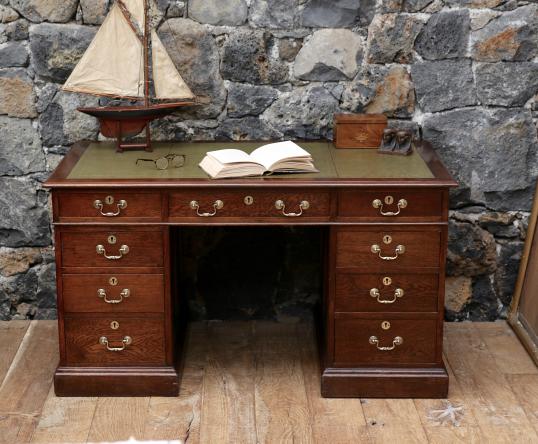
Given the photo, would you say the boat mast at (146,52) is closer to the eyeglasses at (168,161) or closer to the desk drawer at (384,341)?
the eyeglasses at (168,161)

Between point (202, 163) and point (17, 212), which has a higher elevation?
point (202, 163)

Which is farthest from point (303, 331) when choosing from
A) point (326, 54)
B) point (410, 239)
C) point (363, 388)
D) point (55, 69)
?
point (55, 69)

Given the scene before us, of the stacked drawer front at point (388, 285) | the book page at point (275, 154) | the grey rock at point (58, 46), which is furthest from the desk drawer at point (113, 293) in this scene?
the grey rock at point (58, 46)

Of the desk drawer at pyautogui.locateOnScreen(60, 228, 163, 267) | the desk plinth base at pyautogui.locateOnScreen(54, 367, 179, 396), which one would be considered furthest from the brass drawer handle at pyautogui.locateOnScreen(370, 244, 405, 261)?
the desk plinth base at pyautogui.locateOnScreen(54, 367, 179, 396)

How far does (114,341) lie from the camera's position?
12.5ft

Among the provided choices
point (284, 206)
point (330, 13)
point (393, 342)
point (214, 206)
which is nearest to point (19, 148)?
point (214, 206)

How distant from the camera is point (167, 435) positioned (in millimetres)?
3570

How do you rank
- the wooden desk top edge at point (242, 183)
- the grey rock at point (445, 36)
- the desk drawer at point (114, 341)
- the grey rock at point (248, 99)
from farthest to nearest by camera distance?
1. the grey rock at point (248, 99)
2. the grey rock at point (445, 36)
3. the desk drawer at point (114, 341)
4. the wooden desk top edge at point (242, 183)

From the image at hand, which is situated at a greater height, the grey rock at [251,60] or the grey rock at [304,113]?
the grey rock at [251,60]

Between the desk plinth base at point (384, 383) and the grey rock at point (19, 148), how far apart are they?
1.59 meters

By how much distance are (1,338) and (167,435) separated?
3.79 ft

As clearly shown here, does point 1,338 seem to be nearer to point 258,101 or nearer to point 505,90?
point 258,101

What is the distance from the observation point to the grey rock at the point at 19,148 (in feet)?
13.8

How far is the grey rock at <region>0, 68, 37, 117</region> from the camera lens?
13.5 ft
